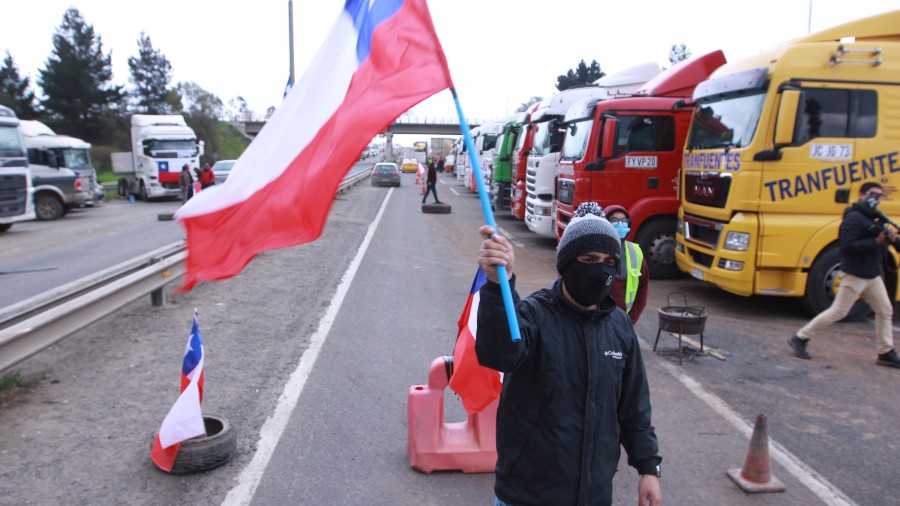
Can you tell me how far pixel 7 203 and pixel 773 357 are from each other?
19580mm

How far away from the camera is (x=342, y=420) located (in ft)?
15.9

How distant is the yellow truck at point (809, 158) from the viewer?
7.86m

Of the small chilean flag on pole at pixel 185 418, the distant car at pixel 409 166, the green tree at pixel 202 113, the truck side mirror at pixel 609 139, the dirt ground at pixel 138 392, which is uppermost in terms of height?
the green tree at pixel 202 113

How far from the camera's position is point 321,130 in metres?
2.70

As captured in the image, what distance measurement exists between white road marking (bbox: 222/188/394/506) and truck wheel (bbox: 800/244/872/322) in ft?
20.9

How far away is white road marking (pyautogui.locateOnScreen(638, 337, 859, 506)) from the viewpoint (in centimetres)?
385

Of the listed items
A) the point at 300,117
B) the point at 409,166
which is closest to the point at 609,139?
the point at 300,117

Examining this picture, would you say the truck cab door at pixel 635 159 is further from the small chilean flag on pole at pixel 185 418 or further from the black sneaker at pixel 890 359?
the small chilean flag on pole at pixel 185 418

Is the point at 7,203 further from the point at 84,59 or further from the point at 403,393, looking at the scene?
the point at 84,59

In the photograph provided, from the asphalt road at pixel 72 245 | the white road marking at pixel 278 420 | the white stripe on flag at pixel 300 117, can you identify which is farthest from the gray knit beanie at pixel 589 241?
the asphalt road at pixel 72 245

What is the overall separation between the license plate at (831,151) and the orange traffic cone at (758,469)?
17.6ft

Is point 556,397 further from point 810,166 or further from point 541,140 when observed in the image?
point 541,140

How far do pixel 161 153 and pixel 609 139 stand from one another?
2448 cm

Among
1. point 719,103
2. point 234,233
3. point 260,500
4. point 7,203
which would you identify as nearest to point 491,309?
point 234,233
